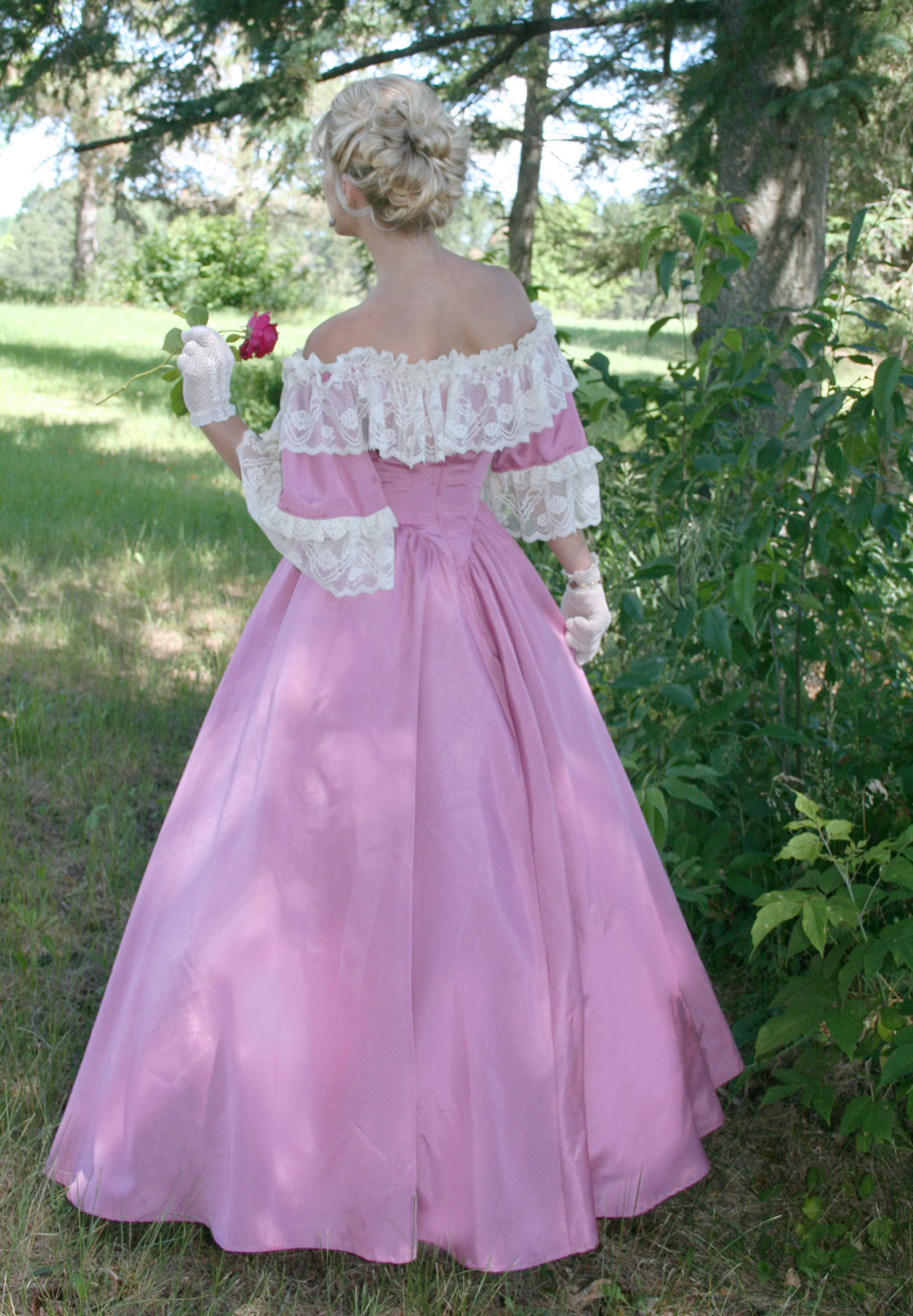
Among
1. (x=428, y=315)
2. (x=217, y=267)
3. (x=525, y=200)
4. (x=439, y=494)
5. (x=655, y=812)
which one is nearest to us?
(x=428, y=315)

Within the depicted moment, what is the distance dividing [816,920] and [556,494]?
0.90m

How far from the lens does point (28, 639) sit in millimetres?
4656

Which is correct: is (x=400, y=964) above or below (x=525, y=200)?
below

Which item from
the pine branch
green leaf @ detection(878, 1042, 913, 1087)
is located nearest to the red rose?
green leaf @ detection(878, 1042, 913, 1087)

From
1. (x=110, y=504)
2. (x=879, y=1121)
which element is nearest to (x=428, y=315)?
(x=879, y=1121)

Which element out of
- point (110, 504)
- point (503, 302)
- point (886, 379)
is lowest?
point (110, 504)

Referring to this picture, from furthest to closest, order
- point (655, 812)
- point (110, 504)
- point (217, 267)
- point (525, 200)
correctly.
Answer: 1. point (217, 267)
2. point (525, 200)
3. point (110, 504)
4. point (655, 812)

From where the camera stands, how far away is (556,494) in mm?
2082

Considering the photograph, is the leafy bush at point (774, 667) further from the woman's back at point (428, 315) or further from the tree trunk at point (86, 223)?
the tree trunk at point (86, 223)

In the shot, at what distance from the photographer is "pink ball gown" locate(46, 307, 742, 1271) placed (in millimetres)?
1795

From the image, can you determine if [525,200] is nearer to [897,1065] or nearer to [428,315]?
[428,315]

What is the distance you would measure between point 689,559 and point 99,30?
496 cm

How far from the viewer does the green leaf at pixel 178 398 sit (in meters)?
2.08

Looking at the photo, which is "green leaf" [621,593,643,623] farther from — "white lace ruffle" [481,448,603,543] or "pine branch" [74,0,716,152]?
"pine branch" [74,0,716,152]
